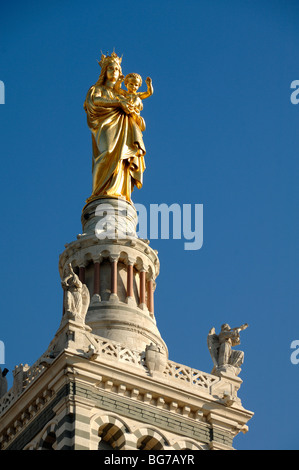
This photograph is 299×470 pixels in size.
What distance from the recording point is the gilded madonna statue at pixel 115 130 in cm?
7638

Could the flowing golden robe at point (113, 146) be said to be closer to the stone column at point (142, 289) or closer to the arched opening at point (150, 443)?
the stone column at point (142, 289)

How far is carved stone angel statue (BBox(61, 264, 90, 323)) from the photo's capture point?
66625mm

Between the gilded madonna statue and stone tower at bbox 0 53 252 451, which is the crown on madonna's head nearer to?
the gilded madonna statue

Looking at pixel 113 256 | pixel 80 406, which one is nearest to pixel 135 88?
pixel 113 256

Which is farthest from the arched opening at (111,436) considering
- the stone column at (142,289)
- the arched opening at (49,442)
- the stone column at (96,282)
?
the stone column at (142,289)

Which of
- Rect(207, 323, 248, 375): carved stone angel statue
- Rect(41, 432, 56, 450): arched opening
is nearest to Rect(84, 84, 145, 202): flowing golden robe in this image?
Rect(207, 323, 248, 375): carved stone angel statue

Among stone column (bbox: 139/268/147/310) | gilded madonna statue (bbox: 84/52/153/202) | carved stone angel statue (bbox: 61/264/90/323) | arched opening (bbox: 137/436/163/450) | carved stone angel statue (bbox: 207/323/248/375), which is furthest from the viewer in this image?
gilded madonna statue (bbox: 84/52/153/202)

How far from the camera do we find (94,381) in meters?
65.2

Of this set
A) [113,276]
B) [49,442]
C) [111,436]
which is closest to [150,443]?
[111,436]

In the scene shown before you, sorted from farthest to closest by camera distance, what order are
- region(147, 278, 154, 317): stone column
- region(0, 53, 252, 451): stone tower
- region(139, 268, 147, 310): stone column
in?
region(147, 278, 154, 317): stone column, region(139, 268, 147, 310): stone column, region(0, 53, 252, 451): stone tower

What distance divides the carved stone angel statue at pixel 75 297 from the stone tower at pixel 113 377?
42 mm

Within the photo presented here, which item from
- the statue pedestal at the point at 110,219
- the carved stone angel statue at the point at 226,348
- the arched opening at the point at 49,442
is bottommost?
the arched opening at the point at 49,442

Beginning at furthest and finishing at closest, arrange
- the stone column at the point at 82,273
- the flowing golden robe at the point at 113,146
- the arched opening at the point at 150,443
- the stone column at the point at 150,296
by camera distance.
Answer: the flowing golden robe at the point at 113,146 → the stone column at the point at 150,296 → the stone column at the point at 82,273 → the arched opening at the point at 150,443
